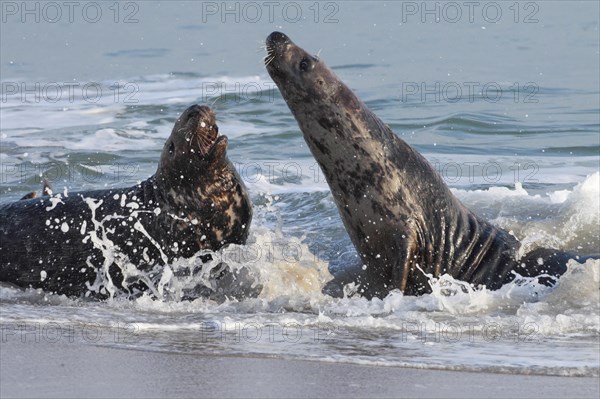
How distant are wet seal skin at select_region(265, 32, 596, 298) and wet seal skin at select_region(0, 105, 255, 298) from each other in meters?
0.74

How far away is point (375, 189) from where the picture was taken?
8.05 meters

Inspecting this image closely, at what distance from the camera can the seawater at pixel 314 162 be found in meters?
6.62

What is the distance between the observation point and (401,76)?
1978cm

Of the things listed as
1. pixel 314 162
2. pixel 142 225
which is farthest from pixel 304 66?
pixel 314 162

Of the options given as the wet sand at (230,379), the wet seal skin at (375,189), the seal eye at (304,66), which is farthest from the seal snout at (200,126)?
the wet sand at (230,379)

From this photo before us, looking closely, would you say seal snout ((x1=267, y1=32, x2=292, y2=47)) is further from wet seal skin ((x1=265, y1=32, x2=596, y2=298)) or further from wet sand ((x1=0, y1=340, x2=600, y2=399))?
wet sand ((x1=0, y1=340, x2=600, y2=399))

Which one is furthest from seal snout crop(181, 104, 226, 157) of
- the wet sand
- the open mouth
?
the wet sand

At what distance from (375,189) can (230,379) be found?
2.87m

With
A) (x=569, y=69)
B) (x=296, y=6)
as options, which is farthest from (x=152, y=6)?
(x=569, y=69)

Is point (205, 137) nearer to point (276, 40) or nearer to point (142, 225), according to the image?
point (142, 225)

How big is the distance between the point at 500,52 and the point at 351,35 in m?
3.21

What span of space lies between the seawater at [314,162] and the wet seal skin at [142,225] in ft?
1.00

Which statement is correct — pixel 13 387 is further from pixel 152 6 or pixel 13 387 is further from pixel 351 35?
pixel 152 6

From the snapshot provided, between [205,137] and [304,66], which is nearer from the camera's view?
[304,66]
